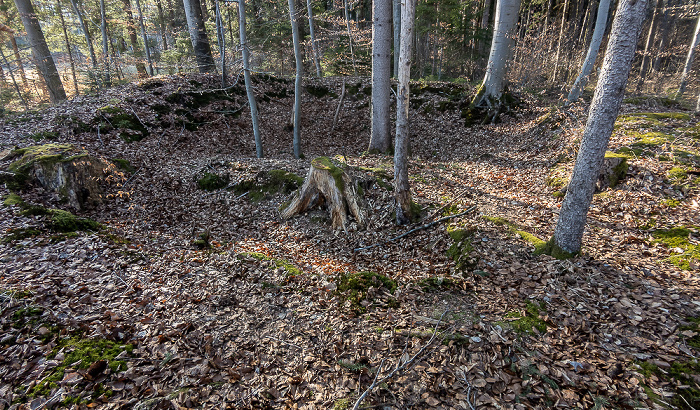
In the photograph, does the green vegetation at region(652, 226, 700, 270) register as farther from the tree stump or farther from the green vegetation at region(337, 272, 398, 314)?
the tree stump

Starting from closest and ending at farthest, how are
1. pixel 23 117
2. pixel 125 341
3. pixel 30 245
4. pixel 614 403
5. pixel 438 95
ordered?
1. pixel 614 403
2. pixel 125 341
3. pixel 30 245
4. pixel 23 117
5. pixel 438 95

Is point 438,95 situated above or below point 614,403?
above

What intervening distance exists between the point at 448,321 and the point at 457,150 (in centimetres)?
854

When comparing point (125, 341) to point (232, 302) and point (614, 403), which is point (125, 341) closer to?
point (232, 302)

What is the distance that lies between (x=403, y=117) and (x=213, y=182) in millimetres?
5315

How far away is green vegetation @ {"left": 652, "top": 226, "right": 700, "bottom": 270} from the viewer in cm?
400

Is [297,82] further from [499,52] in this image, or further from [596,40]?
[596,40]

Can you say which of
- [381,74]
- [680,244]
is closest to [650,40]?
[381,74]

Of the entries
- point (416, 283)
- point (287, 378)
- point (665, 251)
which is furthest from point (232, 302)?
point (665, 251)

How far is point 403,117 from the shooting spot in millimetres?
5121

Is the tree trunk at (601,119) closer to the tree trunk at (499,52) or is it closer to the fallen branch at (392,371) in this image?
the fallen branch at (392,371)

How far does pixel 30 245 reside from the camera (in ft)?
15.2

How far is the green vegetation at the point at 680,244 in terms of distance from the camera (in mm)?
4000

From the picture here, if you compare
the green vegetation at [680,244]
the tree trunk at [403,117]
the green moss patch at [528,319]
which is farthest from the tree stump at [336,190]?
the green vegetation at [680,244]
